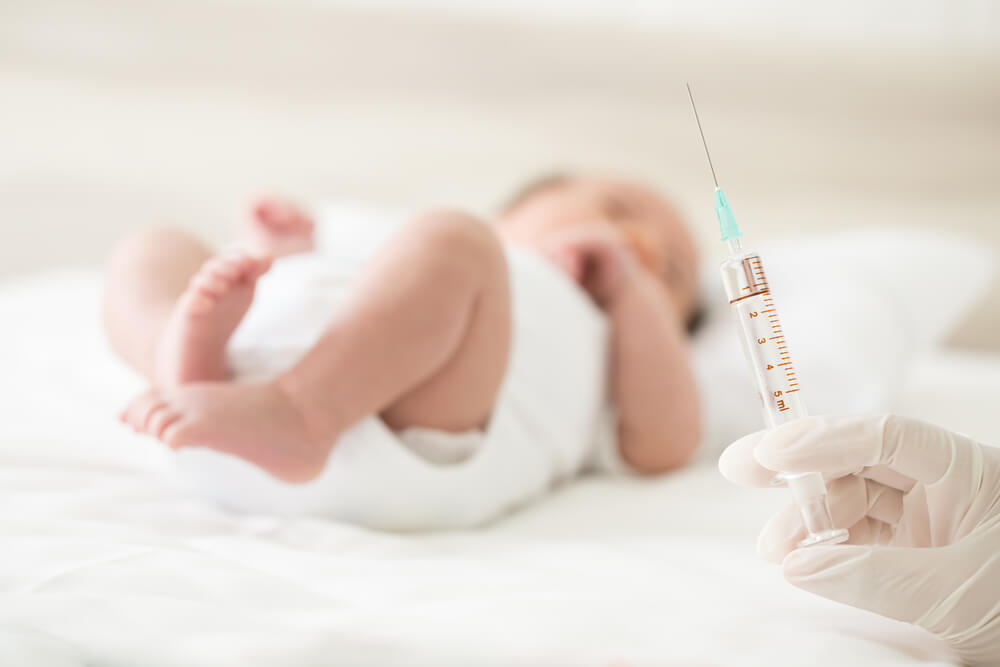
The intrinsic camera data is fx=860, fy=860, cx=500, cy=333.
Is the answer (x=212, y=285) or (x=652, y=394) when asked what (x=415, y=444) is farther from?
(x=652, y=394)

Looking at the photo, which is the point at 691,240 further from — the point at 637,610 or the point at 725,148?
the point at 637,610

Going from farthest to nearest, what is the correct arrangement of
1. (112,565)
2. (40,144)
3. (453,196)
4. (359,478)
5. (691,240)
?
(453,196), (40,144), (691,240), (359,478), (112,565)

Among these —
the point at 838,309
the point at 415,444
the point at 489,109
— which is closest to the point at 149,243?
the point at 415,444

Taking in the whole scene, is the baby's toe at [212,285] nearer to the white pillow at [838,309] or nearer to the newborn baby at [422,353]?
the newborn baby at [422,353]

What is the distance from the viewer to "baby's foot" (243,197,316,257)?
99cm

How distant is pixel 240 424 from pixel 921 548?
1.52 ft

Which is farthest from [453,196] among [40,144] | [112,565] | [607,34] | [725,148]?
[112,565]

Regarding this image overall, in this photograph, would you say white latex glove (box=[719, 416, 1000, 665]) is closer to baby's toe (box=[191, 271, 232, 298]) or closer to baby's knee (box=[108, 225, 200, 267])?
baby's toe (box=[191, 271, 232, 298])

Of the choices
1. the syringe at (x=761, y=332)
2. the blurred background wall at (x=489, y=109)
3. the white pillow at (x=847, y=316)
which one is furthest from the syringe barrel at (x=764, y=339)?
the blurred background wall at (x=489, y=109)

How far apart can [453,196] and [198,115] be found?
0.55 meters

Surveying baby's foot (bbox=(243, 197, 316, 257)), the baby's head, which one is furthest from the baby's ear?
baby's foot (bbox=(243, 197, 316, 257))

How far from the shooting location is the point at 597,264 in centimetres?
113

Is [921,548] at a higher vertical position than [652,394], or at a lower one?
lower

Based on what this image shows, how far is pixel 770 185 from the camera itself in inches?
77.5
